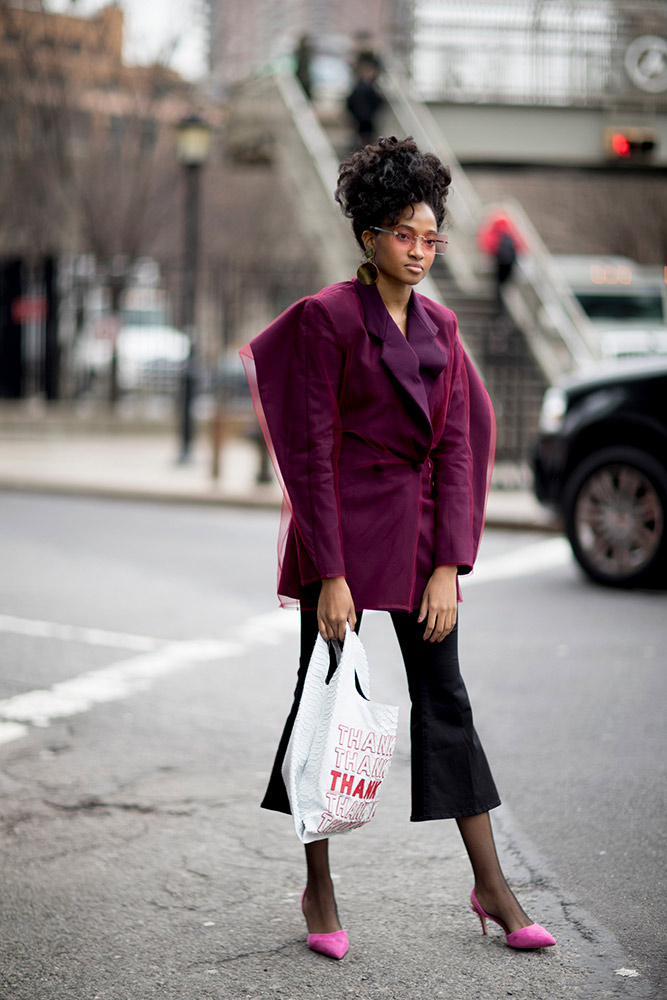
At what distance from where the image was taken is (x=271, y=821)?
4312 mm

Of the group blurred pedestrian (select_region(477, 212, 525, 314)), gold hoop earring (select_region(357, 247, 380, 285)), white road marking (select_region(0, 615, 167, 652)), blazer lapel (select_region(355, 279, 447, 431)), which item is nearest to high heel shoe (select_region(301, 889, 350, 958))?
blazer lapel (select_region(355, 279, 447, 431))

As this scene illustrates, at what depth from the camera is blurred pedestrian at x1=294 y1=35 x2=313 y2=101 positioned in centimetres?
2316

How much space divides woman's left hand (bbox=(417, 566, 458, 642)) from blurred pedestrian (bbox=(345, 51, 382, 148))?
17.2m

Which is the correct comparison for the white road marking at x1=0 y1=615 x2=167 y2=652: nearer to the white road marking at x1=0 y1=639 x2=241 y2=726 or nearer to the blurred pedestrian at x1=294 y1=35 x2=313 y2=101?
the white road marking at x1=0 y1=639 x2=241 y2=726

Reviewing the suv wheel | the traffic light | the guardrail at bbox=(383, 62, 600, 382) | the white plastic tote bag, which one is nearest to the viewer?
the white plastic tote bag

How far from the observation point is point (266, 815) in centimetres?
436

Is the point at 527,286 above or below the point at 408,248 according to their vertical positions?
above

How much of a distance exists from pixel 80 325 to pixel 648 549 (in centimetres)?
1919

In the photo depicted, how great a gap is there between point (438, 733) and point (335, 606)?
0.46m

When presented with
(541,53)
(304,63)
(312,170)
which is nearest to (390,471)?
(312,170)

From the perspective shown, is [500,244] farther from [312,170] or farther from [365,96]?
[312,170]

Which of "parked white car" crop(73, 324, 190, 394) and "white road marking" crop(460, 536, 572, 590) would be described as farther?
"parked white car" crop(73, 324, 190, 394)

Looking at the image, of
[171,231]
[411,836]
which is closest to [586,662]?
[411,836]

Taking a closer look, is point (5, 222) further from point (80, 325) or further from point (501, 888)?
point (501, 888)
